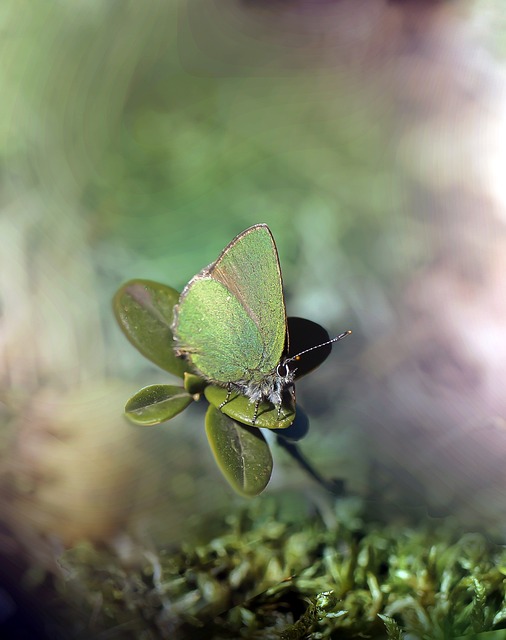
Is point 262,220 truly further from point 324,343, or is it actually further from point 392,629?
point 392,629

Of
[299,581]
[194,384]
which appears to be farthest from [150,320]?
[299,581]

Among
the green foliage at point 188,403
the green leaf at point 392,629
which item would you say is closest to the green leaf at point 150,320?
the green foliage at point 188,403

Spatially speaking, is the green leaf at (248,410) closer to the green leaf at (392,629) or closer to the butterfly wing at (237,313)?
the butterfly wing at (237,313)

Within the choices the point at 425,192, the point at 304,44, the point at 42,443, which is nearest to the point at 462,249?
the point at 425,192

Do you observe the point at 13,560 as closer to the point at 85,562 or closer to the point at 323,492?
the point at 85,562

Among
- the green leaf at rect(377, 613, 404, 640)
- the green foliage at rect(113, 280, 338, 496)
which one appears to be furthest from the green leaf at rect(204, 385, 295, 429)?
the green leaf at rect(377, 613, 404, 640)

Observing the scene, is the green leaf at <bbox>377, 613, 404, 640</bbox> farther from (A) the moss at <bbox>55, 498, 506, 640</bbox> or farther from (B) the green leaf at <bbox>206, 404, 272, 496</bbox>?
(B) the green leaf at <bbox>206, 404, 272, 496</bbox>
